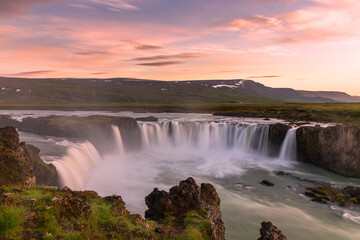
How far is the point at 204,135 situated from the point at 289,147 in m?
15.4

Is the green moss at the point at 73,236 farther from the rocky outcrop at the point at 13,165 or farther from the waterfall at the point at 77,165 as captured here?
the waterfall at the point at 77,165

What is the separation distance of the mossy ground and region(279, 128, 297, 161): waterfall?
3083 cm

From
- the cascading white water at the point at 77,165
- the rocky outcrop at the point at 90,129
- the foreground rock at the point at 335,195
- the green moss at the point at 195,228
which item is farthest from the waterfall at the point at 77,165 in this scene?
the foreground rock at the point at 335,195

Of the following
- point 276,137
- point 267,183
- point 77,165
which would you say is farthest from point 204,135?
point 77,165

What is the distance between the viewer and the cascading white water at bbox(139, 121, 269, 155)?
42.7 m

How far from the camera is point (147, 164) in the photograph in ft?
116

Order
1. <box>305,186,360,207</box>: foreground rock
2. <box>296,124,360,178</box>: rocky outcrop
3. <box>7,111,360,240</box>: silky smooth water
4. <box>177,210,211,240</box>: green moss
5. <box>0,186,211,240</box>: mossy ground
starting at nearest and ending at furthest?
<box>0,186,211,240</box>: mossy ground → <box>177,210,211,240</box>: green moss → <box>7,111,360,240</box>: silky smooth water → <box>305,186,360,207</box>: foreground rock → <box>296,124,360,178</box>: rocky outcrop

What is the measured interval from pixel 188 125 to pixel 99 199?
39515 mm

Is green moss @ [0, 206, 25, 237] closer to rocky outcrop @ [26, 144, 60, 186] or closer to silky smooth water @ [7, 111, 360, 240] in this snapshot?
rocky outcrop @ [26, 144, 60, 186]

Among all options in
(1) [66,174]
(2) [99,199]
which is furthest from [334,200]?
(1) [66,174]

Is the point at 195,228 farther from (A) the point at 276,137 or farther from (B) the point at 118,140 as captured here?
(B) the point at 118,140

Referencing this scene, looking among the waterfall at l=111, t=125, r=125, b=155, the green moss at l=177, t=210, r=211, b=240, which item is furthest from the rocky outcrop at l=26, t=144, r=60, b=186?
the waterfall at l=111, t=125, r=125, b=155

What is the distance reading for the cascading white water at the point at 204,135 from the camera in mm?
42656

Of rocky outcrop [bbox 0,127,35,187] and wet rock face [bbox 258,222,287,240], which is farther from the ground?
rocky outcrop [bbox 0,127,35,187]
